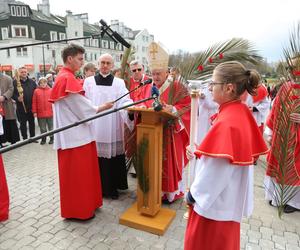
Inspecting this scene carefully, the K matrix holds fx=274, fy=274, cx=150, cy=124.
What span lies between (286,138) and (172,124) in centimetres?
148

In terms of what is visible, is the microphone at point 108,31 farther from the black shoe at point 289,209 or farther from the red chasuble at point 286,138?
the black shoe at point 289,209

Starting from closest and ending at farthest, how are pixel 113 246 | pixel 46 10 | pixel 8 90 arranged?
pixel 113 246, pixel 8 90, pixel 46 10

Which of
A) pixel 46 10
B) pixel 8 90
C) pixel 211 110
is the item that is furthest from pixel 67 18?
pixel 211 110

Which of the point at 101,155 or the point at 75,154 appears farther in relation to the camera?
the point at 101,155

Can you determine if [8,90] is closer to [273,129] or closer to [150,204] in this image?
[150,204]

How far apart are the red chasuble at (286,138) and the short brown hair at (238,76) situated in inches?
72.4

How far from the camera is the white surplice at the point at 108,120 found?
3.93m

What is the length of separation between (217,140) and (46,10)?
4628 centimetres

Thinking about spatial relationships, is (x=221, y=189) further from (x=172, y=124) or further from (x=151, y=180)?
(x=172, y=124)

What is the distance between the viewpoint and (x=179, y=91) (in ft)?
11.6

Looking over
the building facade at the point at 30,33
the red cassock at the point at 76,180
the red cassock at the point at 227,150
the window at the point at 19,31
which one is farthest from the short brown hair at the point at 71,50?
the window at the point at 19,31

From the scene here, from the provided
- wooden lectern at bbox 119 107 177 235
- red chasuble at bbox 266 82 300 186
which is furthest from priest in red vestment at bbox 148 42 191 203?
red chasuble at bbox 266 82 300 186

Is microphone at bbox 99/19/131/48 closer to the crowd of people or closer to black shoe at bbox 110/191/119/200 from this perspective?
the crowd of people

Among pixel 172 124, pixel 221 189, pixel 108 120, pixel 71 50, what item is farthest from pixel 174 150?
pixel 221 189
